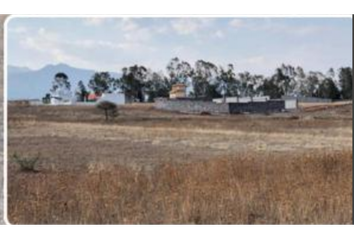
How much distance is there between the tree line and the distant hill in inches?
4.1

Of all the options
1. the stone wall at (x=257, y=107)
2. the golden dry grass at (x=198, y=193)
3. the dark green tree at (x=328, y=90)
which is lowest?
the golden dry grass at (x=198, y=193)

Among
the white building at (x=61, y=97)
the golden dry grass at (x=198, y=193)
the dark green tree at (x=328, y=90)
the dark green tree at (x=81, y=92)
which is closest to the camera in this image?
the golden dry grass at (x=198, y=193)

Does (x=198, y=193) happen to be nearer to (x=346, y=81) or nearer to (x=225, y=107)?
(x=225, y=107)

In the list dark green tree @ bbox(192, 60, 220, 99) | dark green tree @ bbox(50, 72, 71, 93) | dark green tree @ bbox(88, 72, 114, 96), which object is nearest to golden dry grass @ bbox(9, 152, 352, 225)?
dark green tree @ bbox(192, 60, 220, 99)

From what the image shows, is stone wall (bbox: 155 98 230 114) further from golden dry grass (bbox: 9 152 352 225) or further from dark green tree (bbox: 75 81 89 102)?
dark green tree (bbox: 75 81 89 102)

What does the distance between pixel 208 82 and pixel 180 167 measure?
3.77 ft

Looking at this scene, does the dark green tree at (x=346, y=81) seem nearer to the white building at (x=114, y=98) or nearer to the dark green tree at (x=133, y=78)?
the dark green tree at (x=133, y=78)

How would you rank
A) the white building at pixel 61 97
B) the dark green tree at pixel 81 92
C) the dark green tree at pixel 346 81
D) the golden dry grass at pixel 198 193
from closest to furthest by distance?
the golden dry grass at pixel 198 193
the dark green tree at pixel 346 81
the white building at pixel 61 97
the dark green tree at pixel 81 92

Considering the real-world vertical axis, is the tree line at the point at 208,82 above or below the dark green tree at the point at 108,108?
above

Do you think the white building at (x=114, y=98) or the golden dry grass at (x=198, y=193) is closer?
the golden dry grass at (x=198, y=193)

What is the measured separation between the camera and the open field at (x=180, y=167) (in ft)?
19.9

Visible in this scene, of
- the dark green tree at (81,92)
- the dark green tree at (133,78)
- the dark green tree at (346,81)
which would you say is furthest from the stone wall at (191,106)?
the dark green tree at (346,81)

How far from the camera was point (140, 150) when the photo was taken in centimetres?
724

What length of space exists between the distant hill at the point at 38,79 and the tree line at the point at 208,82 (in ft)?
0.34
